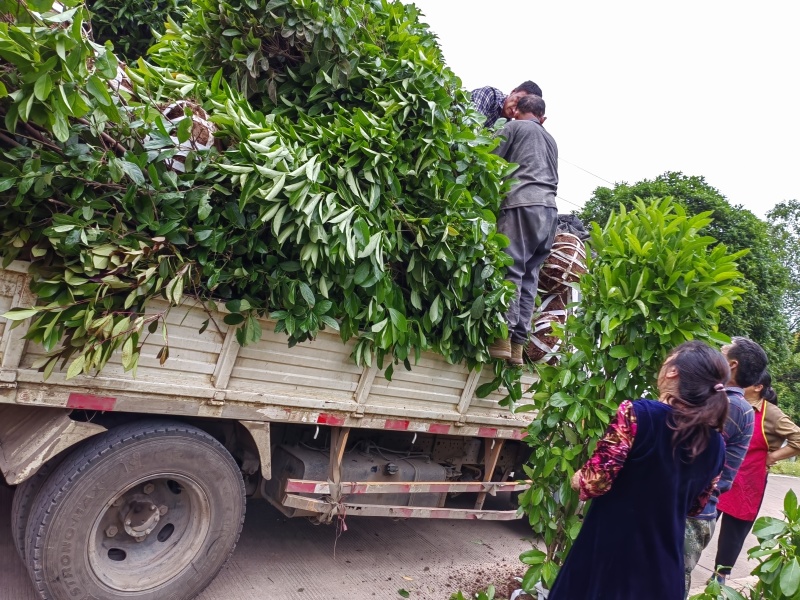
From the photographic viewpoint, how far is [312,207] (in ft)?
8.67

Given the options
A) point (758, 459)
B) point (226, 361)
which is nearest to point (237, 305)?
point (226, 361)

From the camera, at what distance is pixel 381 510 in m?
3.76

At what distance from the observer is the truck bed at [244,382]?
95.3 inches

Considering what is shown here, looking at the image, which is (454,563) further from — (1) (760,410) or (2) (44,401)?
(2) (44,401)

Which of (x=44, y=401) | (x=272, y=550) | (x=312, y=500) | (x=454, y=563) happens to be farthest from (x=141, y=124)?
(x=454, y=563)

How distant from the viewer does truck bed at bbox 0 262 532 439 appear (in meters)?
2.42

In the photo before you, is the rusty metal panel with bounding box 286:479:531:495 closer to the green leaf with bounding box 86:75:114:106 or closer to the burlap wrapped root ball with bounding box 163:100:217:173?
the burlap wrapped root ball with bounding box 163:100:217:173

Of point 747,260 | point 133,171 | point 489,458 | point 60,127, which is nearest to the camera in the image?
point 60,127

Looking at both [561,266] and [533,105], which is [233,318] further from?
[533,105]

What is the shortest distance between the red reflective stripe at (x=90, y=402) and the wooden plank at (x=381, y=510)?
1.24 m

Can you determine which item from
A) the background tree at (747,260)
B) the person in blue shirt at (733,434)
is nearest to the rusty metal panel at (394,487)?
the person in blue shirt at (733,434)

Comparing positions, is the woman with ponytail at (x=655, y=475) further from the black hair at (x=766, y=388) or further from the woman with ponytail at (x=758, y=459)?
the woman with ponytail at (x=758, y=459)

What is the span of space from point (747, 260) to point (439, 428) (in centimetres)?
784

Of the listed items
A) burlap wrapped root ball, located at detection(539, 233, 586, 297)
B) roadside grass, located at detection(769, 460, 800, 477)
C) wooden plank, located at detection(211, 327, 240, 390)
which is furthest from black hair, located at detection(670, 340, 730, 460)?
roadside grass, located at detection(769, 460, 800, 477)
